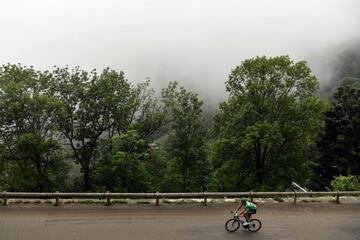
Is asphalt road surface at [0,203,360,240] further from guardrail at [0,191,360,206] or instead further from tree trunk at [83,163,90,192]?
tree trunk at [83,163,90,192]

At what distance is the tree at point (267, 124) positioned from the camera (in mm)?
38312

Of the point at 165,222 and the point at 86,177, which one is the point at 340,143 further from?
the point at 165,222

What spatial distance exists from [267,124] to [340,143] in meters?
12.7

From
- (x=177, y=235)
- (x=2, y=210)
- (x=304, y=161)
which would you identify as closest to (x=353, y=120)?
(x=304, y=161)

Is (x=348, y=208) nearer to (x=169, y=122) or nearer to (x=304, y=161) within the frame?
(x=304, y=161)

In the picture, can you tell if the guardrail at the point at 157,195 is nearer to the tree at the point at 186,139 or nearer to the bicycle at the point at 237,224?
the bicycle at the point at 237,224

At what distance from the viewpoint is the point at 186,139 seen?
134ft

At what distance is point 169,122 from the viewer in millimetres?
42625

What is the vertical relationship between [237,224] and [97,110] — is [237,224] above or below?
below

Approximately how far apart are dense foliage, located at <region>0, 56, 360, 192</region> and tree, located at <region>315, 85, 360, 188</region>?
642cm

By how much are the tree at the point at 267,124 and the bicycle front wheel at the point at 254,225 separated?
16.1 meters

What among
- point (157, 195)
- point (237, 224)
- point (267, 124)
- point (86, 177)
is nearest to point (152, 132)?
point (86, 177)

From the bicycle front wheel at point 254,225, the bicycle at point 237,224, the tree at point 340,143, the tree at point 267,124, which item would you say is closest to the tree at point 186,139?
the tree at point 267,124

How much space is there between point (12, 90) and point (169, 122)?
1408 cm
